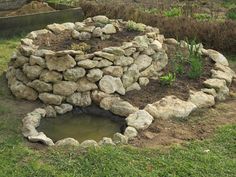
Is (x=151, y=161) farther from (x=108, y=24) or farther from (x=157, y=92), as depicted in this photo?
(x=108, y=24)

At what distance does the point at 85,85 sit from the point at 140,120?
3.57 feet

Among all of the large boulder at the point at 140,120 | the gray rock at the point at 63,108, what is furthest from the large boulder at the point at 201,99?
the gray rock at the point at 63,108

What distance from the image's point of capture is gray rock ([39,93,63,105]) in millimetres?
6301

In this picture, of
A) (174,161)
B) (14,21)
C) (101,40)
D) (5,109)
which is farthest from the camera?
(14,21)

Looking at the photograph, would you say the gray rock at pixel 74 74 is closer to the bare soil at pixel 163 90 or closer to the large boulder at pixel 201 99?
the bare soil at pixel 163 90

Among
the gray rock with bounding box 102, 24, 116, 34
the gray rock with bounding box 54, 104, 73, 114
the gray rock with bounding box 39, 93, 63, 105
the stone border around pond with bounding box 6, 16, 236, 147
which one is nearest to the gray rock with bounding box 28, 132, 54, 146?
the stone border around pond with bounding box 6, 16, 236, 147

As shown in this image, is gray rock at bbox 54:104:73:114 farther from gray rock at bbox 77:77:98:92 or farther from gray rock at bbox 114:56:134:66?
gray rock at bbox 114:56:134:66

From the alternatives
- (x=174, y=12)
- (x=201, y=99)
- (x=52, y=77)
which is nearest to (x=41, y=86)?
(x=52, y=77)

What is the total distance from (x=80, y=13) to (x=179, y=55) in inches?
171

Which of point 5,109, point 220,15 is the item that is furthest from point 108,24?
point 220,15

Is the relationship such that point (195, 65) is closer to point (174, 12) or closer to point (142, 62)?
point (142, 62)

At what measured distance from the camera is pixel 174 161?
191 inches

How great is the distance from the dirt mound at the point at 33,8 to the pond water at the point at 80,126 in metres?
5.35

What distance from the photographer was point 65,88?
631cm
